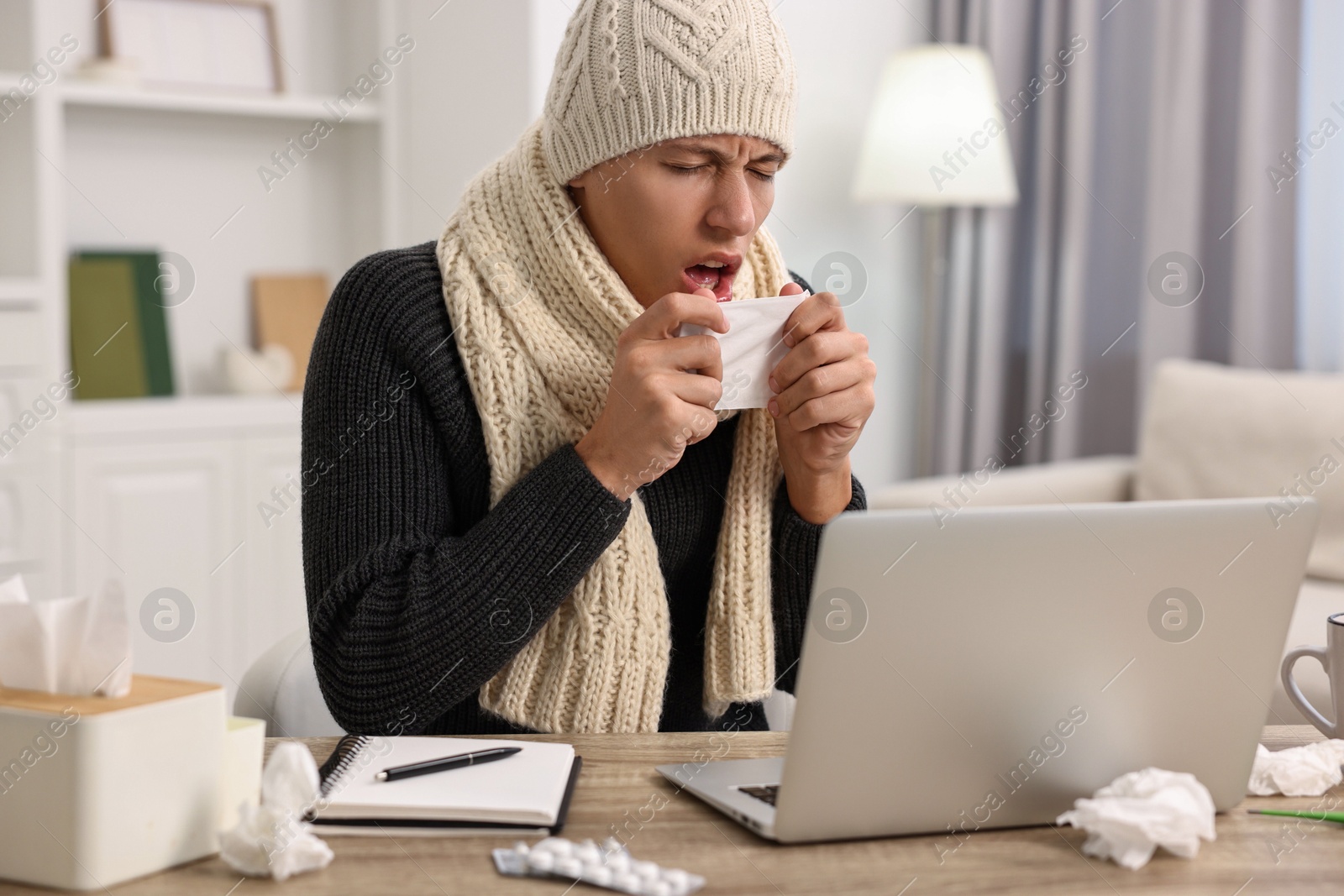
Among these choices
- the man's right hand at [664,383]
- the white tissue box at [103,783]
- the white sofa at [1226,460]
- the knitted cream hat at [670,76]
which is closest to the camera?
the white tissue box at [103,783]

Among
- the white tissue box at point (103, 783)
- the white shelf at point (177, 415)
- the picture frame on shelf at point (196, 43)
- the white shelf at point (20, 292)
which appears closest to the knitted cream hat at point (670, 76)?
the white tissue box at point (103, 783)

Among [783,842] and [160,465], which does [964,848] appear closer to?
[783,842]

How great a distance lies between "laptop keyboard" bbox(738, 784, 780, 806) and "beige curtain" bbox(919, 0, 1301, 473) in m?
2.45

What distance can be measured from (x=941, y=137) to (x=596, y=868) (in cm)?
265

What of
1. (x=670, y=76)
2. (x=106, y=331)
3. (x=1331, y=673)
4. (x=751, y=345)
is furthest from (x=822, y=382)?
(x=106, y=331)

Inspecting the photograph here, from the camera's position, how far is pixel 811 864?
0.70 metres

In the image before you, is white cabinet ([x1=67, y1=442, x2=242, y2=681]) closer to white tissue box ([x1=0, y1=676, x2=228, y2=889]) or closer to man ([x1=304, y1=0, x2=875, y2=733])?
man ([x1=304, y1=0, x2=875, y2=733])

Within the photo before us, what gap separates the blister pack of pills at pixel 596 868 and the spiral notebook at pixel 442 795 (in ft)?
0.12

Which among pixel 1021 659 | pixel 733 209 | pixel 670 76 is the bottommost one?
pixel 1021 659

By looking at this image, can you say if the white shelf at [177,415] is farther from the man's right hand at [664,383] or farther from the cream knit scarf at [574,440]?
the man's right hand at [664,383]

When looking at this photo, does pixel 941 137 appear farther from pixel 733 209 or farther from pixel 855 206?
pixel 733 209

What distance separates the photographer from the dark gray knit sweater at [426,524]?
3.55 feet

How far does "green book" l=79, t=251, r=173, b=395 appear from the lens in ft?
9.45

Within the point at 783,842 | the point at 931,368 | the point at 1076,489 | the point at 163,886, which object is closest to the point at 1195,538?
the point at 783,842
